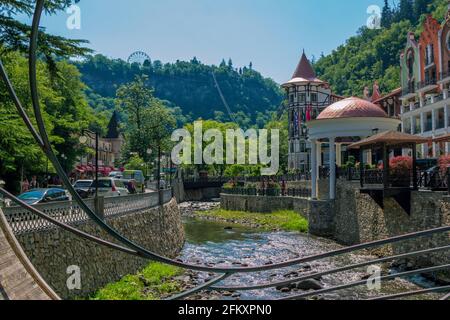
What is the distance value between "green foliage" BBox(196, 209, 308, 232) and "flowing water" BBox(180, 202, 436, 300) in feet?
5.93

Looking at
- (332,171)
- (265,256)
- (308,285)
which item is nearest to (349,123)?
(332,171)

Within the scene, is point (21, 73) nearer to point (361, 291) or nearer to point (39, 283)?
point (361, 291)

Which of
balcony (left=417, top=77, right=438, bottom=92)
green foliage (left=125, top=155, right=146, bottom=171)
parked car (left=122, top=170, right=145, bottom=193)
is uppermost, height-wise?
balcony (left=417, top=77, right=438, bottom=92)

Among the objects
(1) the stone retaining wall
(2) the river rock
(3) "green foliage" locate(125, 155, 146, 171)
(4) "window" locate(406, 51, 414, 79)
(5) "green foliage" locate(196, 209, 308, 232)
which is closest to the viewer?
(2) the river rock

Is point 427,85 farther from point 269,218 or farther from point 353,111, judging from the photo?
point 353,111

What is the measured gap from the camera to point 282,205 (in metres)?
44.2

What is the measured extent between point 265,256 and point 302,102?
5128cm

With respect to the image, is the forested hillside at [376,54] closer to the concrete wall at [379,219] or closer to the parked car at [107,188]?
the concrete wall at [379,219]

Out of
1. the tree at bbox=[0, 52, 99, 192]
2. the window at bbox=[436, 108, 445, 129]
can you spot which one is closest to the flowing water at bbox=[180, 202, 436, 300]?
the tree at bbox=[0, 52, 99, 192]

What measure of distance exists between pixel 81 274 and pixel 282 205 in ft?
107

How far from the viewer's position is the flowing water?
16.4m

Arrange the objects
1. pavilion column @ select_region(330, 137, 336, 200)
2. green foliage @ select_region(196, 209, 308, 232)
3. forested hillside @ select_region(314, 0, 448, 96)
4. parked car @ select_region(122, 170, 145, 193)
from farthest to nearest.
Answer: forested hillside @ select_region(314, 0, 448, 96), parked car @ select_region(122, 170, 145, 193), green foliage @ select_region(196, 209, 308, 232), pavilion column @ select_region(330, 137, 336, 200)

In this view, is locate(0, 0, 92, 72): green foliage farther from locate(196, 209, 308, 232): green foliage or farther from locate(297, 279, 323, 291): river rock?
locate(196, 209, 308, 232): green foliage

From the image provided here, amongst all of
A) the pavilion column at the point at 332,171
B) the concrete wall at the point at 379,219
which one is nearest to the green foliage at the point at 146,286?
the concrete wall at the point at 379,219
